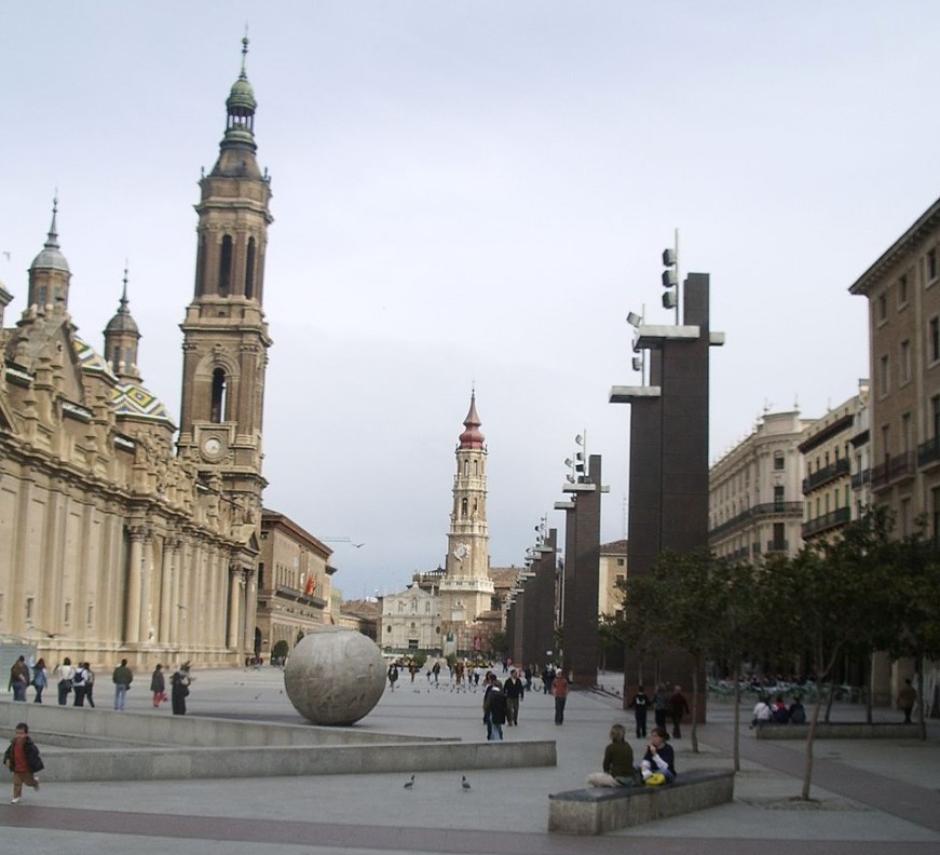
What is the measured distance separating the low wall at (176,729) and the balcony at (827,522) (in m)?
39.6

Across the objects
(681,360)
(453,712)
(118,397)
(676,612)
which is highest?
(118,397)

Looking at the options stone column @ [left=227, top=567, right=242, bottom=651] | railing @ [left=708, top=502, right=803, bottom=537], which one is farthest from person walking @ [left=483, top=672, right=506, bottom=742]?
stone column @ [left=227, top=567, right=242, bottom=651]

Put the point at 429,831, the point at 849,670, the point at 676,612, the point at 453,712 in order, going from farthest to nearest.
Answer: the point at 849,670, the point at 453,712, the point at 676,612, the point at 429,831

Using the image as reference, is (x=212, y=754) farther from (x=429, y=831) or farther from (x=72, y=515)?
(x=72, y=515)

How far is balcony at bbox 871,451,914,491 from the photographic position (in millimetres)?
44312

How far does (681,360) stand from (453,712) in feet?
42.3

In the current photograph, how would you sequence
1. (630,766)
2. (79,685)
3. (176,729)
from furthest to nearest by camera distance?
(79,685) → (176,729) → (630,766)

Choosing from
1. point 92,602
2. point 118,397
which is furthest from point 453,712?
point 118,397

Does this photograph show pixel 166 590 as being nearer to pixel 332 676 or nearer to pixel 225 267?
pixel 225 267

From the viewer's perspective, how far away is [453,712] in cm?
4150

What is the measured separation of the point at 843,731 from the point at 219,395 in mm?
85683

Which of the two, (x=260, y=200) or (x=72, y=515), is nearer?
(x=72, y=515)

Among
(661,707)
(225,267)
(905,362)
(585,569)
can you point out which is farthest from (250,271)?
(661,707)

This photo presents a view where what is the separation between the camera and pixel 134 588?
2820 inches
